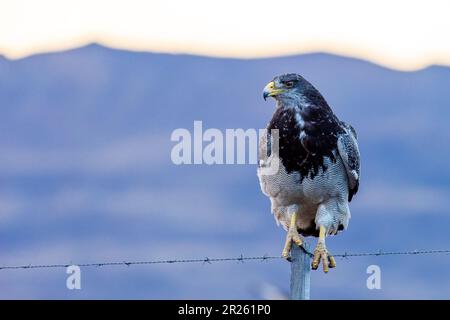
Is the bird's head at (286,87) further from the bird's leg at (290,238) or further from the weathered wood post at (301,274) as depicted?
the weathered wood post at (301,274)

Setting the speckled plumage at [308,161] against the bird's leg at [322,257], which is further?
the speckled plumage at [308,161]

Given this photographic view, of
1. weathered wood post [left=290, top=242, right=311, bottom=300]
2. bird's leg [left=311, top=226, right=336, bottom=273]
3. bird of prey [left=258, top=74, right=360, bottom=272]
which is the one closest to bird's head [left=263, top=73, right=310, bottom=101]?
bird of prey [left=258, top=74, right=360, bottom=272]

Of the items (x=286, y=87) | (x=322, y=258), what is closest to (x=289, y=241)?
(x=322, y=258)

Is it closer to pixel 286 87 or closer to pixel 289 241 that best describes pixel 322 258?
pixel 289 241

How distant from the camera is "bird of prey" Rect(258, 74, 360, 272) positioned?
23.1ft

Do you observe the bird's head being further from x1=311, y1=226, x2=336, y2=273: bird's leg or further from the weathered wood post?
the weathered wood post

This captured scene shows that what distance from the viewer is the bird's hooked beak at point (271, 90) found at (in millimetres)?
7121

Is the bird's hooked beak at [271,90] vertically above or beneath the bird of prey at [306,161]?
above

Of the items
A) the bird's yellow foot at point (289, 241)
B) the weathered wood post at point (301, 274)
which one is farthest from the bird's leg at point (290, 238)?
the weathered wood post at point (301, 274)

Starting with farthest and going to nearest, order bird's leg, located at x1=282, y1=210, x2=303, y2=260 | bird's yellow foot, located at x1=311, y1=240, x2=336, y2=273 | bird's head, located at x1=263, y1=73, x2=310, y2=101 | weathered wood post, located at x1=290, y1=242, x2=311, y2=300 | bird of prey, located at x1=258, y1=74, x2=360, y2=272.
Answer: bird's head, located at x1=263, y1=73, x2=310, y2=101 → bird of prey, located at x1=258, y1=74, x2=360, y2=272 → bird's yellow foot, located at x1=311, y1=240, x2=336, y2=273 → bird's leg, located at x1=282, y1=210, x2=303, y2=260 → weathered wood post, located at x1=290, y1=242, x2=311, y2=300
